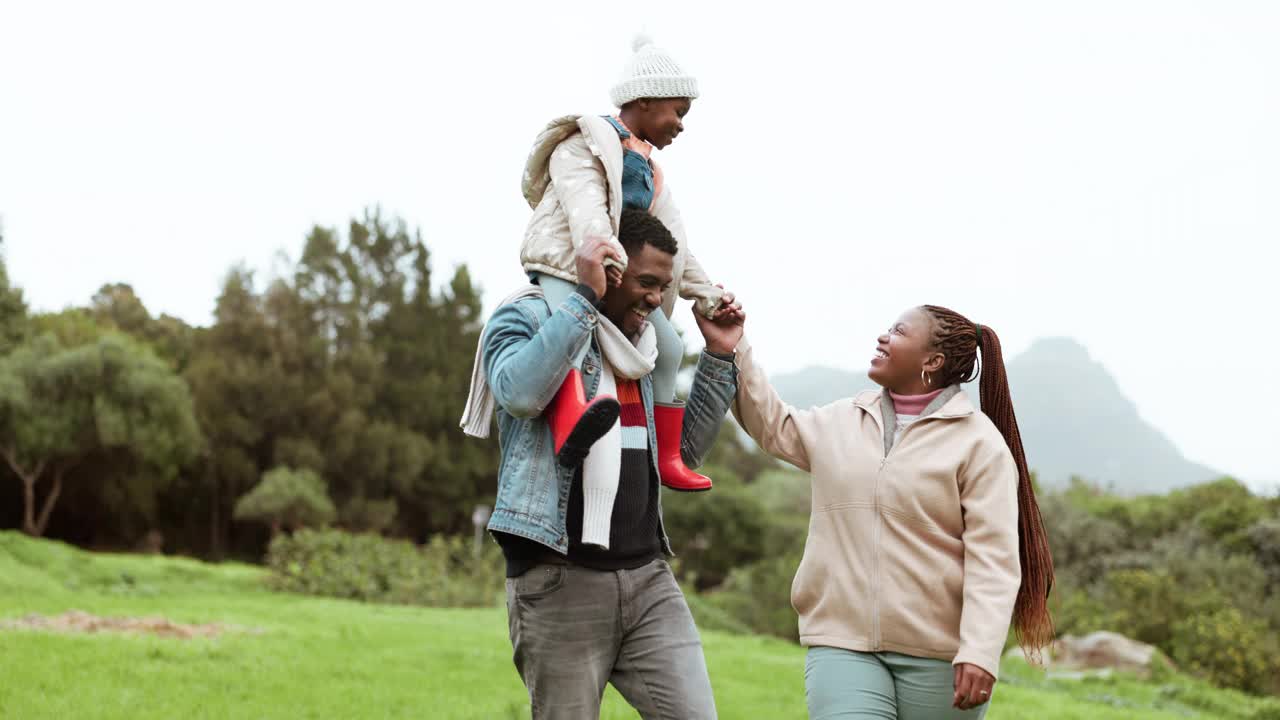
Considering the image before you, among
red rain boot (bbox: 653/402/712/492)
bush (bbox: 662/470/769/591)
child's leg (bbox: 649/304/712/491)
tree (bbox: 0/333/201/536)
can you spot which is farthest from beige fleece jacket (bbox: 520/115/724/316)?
tree (bbox: 0/333/201/536)

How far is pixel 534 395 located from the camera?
2.44 m

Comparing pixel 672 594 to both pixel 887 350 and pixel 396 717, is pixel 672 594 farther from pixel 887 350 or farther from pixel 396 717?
pixel 396 717

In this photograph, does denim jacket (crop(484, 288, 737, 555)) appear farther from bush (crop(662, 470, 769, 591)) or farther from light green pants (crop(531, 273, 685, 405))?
bush (crop(662, 470, 769, 591))

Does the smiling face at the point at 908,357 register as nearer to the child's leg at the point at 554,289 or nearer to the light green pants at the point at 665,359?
the light green pants at the point at 665,359

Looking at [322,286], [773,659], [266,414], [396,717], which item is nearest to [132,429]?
[266,414]

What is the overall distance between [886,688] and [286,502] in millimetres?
23982

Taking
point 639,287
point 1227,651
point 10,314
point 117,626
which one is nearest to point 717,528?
point 1227,651

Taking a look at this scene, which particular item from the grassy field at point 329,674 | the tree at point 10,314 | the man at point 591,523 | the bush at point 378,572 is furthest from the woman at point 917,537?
the tree at point 10,314

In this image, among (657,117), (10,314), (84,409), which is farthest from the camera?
(84,409)

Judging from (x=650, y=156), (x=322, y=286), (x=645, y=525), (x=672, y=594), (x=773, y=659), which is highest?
Result: (x=322, y=286)

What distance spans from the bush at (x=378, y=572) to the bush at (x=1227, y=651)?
11.0m

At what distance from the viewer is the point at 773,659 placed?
1142cm

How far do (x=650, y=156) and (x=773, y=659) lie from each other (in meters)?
9.19

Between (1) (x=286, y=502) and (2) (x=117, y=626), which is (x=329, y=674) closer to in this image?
(2) (x=117, y=626)
